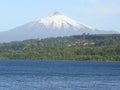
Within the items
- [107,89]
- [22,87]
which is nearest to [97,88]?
[107,89]

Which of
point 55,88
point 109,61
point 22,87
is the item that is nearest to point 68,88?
point 55,88

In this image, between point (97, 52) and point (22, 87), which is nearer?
point (22, 87)

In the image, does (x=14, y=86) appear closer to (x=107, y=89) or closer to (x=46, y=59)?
(x=107, y=89)

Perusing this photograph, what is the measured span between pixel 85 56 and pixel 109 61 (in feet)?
32.4

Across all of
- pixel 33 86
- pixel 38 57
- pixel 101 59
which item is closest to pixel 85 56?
pixel 101 59

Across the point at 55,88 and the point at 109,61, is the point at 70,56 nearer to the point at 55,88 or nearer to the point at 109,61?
the point at 109,61

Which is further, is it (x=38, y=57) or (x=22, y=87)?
(x=38, y=57)

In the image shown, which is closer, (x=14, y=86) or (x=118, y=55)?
(x=14, y=86)

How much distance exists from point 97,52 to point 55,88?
139249 mm

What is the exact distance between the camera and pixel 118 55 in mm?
194625

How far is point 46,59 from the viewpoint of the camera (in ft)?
650

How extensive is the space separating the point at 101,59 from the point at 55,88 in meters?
134

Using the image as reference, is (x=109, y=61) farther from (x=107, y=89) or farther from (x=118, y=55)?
(x=107, y=89)

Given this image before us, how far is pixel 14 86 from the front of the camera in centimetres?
6238
